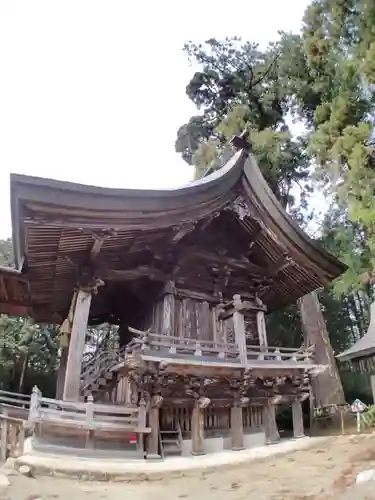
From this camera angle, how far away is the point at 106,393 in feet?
37.7

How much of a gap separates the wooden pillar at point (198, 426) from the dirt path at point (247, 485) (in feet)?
4.94

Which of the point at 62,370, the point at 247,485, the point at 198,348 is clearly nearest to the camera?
the point at 247,485

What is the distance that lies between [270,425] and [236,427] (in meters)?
1.44

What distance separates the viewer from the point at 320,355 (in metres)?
18.6

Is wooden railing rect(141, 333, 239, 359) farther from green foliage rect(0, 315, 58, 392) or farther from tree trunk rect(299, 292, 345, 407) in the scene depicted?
green foliage rect(0, 315, 58, 392)

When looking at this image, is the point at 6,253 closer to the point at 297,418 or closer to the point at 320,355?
the point at 320,355

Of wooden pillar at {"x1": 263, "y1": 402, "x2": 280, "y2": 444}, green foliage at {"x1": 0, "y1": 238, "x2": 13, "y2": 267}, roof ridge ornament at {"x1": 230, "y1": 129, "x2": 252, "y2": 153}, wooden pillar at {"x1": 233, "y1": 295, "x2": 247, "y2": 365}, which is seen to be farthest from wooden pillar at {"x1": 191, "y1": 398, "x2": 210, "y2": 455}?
green foliage at {"x1": 0, "y1": 238, "x2": 13, "y2": 267}

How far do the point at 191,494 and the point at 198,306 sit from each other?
242 inches

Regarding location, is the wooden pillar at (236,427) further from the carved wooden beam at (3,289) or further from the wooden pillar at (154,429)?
the carved wooden beam at (3,289)

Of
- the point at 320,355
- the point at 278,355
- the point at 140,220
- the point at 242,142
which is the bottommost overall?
the point at 278,355

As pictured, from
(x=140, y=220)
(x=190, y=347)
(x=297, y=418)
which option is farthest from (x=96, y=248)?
(x=297, y=418)

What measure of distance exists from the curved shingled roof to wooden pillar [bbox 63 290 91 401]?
103cm

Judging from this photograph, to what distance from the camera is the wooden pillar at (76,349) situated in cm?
873

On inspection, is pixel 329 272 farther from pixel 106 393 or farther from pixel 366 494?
pixel 366 494
